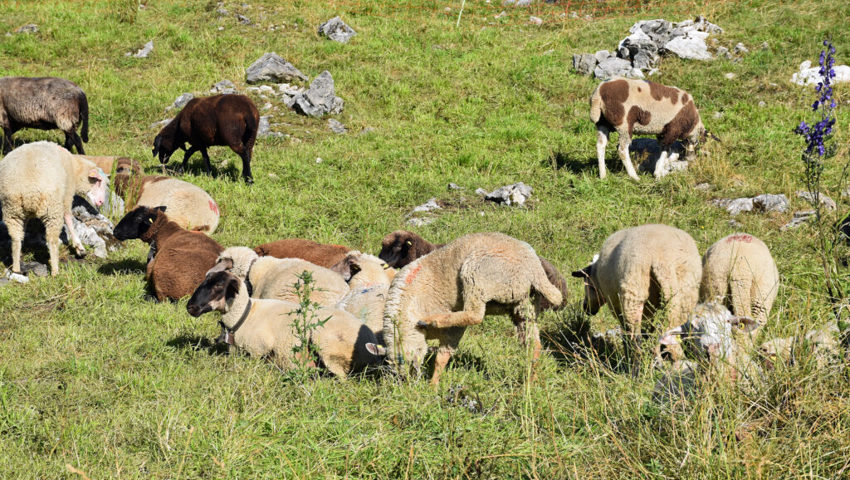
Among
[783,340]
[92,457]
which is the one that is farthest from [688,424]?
[92,457]

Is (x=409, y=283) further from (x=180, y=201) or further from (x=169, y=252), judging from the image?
(x=180, y=201)

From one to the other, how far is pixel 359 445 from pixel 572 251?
6134 mm

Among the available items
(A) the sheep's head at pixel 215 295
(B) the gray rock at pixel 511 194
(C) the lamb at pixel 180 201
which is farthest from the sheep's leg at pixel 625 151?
(A) the sheep's head at pixel 215 295

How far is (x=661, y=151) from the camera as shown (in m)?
12.7

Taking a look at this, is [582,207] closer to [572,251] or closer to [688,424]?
[572,251]

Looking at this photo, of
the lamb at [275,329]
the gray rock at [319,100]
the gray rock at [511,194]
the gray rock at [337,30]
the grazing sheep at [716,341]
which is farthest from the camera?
the gray rock at [337,30]

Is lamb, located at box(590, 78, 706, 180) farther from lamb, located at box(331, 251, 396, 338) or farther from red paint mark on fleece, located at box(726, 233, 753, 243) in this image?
red paint mark on fleece, located at box(726, 233, 753, 243)

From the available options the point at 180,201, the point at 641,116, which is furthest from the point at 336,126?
the point at 641,116

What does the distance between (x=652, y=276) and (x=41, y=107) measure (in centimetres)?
1128

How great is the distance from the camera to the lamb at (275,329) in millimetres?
5605

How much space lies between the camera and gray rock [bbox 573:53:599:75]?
17.4 m

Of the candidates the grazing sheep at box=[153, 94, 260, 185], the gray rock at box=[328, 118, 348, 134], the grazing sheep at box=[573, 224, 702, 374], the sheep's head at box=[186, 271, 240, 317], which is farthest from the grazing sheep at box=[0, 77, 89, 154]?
the grazing sheep at box=[573, 224, 702, 374]

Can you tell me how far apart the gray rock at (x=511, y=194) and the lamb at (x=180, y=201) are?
13.8 feet

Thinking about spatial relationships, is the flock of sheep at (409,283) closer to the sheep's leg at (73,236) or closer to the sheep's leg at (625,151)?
the sheep's leg at (73,236)
